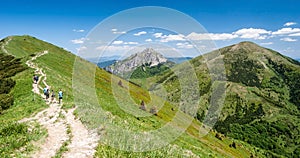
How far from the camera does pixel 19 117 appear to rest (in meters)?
27.6

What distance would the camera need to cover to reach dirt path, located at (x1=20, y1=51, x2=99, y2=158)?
655 inches

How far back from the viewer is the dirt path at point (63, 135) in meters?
16.6

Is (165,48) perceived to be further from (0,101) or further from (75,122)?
(0,101)

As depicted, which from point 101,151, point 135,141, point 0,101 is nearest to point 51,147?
point 101,151

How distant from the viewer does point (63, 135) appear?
20.6 meters

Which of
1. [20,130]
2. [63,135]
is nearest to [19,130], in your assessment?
[20,130]

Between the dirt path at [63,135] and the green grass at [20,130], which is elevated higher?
the green grass at [20,130]

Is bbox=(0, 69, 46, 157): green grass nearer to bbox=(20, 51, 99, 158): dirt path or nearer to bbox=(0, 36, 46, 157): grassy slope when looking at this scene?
bbox=(0, 36, 46, 157): grassy slope

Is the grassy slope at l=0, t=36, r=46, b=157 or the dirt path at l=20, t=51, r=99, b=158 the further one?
the dirt path at l=20, t=51, r=99, b=158

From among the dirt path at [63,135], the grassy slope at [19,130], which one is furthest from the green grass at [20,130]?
the dirt path at [63,135]

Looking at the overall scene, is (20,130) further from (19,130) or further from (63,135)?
(63,135)

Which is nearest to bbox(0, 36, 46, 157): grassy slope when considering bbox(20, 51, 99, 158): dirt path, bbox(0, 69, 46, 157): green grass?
bbox(0, 69, 46, 157): green grass

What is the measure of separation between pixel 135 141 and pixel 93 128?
410 centimetres

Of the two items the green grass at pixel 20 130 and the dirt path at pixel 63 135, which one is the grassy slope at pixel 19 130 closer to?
the green grass at pixel 20 130
